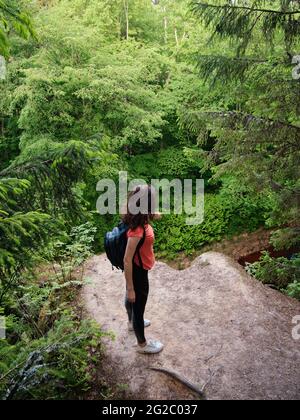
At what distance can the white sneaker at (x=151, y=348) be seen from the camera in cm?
407

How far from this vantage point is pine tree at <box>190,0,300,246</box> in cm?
477

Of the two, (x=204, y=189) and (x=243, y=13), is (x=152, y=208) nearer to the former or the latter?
(x=243, y=13)

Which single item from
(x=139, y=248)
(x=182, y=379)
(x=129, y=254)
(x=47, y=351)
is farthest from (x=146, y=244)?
(x=182, y=379)

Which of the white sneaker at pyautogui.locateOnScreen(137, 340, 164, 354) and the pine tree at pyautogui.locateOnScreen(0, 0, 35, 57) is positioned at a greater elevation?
the pine tree at pyautogui.locateOnScreen(0, 0, 35, 57)

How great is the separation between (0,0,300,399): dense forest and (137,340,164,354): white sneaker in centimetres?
57

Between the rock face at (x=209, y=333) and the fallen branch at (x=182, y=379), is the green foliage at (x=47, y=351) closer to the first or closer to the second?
the rock face at (x=209, y=333)

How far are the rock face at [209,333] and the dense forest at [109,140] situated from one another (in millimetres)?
440

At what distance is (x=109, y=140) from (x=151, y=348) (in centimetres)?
261

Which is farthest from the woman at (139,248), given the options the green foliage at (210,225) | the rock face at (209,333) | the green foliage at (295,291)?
the green foliage at (210,225)

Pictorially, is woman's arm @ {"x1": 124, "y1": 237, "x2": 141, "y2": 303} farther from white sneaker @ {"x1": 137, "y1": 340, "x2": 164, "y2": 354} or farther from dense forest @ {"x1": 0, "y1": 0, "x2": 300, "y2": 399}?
white sneaker @ {"x1": 137, "y1": 340, "x2": 164, "y2": 354}

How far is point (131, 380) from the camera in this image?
3.79 metres

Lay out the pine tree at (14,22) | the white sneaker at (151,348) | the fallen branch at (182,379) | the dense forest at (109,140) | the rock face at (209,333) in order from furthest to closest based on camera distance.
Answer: the white sneaker at (151,348)
the rock face at (209,333)
the fallen branch at (182,379)
the dense forest at (109,140)
the pine tree at (14,22)

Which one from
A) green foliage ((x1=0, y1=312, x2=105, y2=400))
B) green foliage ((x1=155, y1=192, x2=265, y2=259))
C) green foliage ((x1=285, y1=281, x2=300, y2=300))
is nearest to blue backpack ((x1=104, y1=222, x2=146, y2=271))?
green foliage ((x1=0, y1=312, x2=105, y2=400))

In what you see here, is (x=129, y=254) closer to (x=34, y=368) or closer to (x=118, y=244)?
(x=118, y=244)
